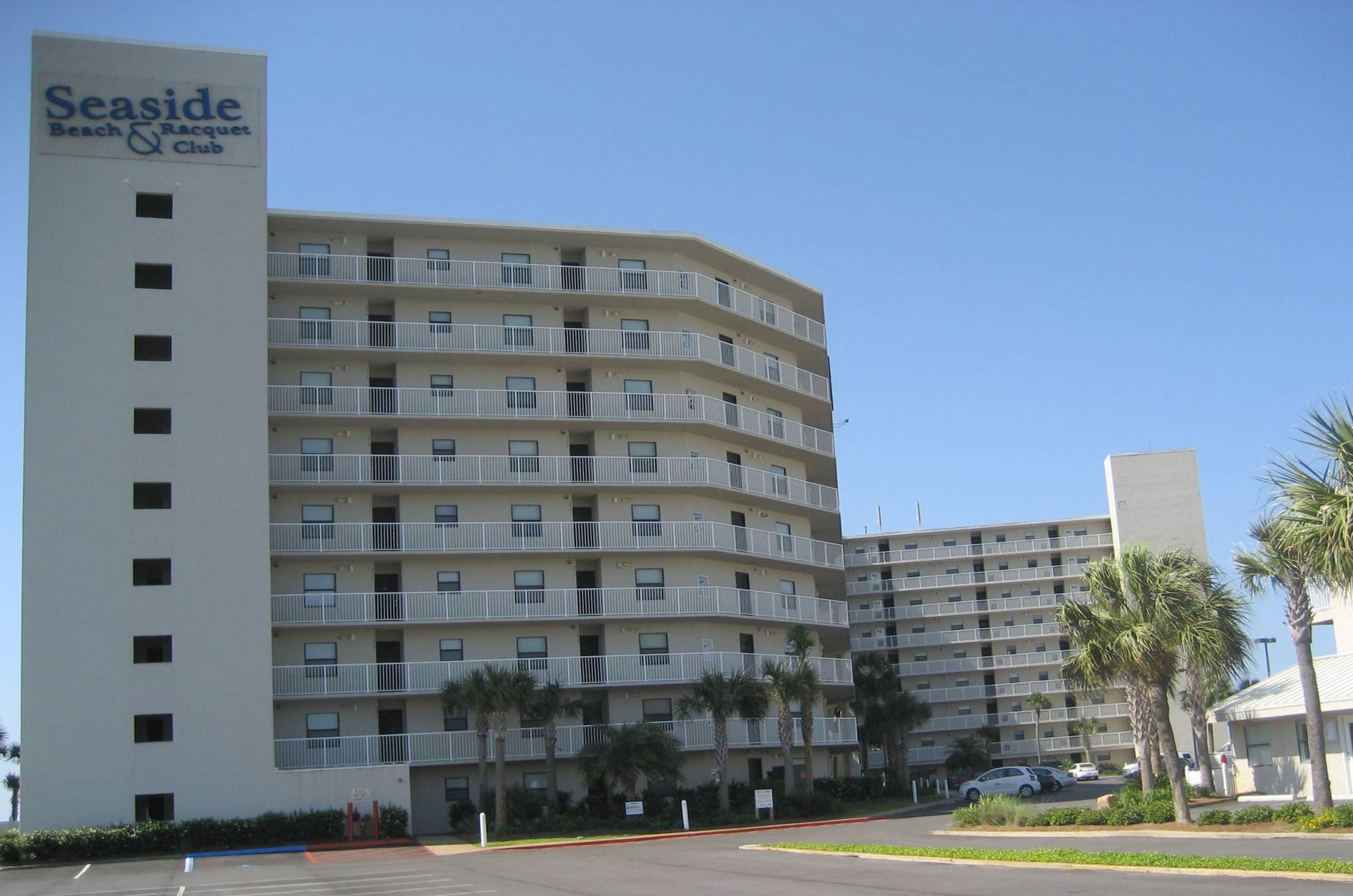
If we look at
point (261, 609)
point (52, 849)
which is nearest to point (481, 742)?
point (261, 609)

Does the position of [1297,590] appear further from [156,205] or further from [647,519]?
[156,205]

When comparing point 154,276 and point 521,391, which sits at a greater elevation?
point 154,276

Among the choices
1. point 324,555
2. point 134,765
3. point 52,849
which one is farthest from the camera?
point 324,555

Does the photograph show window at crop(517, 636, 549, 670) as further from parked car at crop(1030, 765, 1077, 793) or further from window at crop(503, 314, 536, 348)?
parked car at crop(1030, 765, 1077, 793)

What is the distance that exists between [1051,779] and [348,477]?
35.2 m

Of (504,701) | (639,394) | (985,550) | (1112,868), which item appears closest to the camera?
(1112,868)

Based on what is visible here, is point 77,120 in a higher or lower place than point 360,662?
higher

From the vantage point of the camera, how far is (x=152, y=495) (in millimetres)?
46812

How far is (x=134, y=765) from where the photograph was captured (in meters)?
43.9

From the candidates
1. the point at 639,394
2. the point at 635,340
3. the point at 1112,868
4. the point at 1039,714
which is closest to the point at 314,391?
the point at 639,394

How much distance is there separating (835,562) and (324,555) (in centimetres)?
2492

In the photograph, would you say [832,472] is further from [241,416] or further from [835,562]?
[241,416]

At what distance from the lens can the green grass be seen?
66.0ft

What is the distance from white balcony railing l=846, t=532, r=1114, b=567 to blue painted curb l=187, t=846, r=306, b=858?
65.7m
